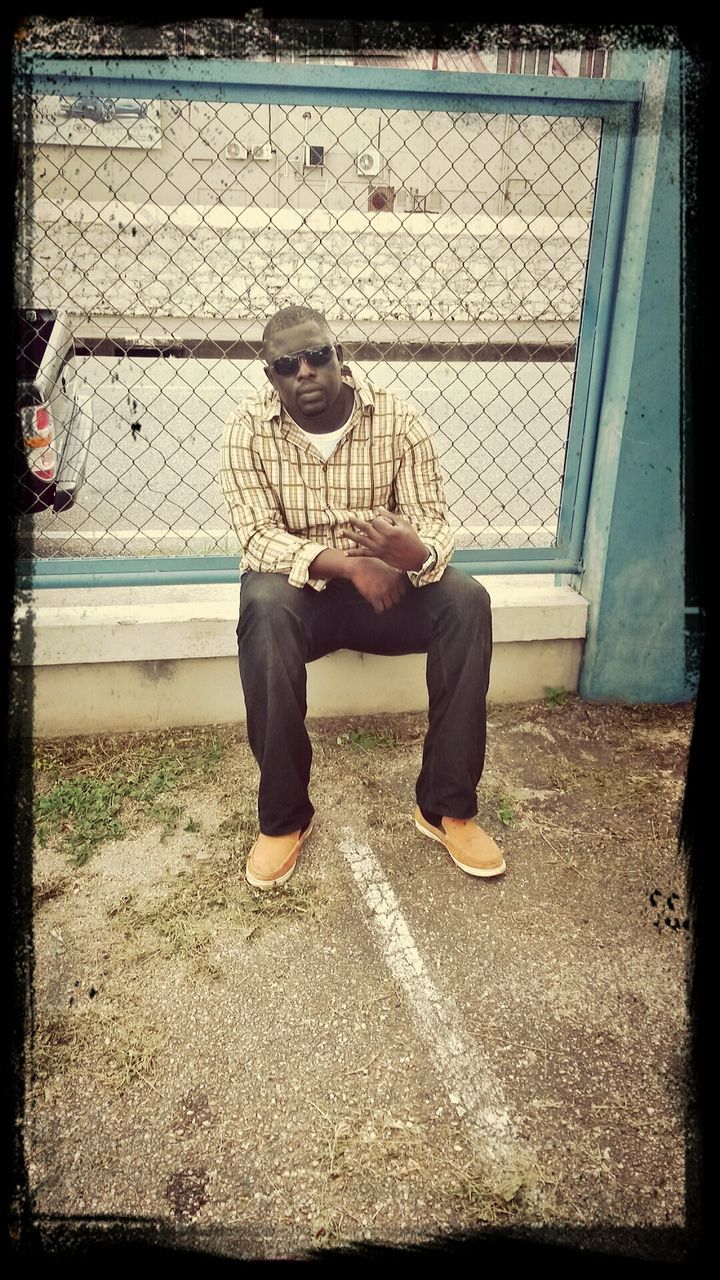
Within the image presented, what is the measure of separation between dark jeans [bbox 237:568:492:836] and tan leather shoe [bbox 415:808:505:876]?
5 centimetres

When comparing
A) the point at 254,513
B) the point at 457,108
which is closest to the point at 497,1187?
the point at 254,513

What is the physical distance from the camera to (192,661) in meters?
3.26

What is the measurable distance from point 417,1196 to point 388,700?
197cm

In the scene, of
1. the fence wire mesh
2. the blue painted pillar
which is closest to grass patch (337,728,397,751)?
the blue painted pillar

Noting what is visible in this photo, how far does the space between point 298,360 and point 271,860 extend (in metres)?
1.56

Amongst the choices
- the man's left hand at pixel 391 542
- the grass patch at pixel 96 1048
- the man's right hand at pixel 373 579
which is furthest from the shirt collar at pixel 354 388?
the grass patch at pixel 96 1048

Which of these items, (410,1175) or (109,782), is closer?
(410,1175)

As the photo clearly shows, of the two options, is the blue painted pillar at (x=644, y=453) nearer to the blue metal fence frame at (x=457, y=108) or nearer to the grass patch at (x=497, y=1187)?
the blue metal fence frame at (x=457, y=108)

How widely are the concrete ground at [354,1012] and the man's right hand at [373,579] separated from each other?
0.82 meters

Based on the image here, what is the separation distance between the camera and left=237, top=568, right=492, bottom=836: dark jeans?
2559 millimetres

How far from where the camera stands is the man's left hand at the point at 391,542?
8.24 ft

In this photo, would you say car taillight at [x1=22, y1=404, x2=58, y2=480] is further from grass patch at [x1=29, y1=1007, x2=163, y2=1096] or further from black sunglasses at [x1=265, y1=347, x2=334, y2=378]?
grass patch at [x1=29, y1=1007, x2=163, y2=1096]

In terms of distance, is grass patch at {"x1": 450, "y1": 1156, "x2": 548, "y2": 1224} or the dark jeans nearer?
grass patch at {"x1": 450, "y1": 1156, "x2": 548, "y2": 1224}

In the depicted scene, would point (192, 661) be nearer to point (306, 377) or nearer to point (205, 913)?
point (205, 913)
